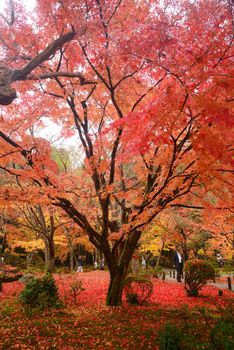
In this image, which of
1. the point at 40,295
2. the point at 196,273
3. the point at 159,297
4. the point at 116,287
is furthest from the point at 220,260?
the point at 40,295

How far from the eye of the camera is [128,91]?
8.45m

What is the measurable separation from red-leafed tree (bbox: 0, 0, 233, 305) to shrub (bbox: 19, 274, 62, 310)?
6.62 feet

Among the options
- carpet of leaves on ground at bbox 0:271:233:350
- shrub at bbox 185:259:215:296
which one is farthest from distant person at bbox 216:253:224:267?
carpet of leaves on ground at bbox 0:271:233:350

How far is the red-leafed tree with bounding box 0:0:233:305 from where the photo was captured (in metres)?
5.28

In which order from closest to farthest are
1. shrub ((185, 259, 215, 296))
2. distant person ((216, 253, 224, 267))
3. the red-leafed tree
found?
1. the red-leafed tree
2. shrub ((185, 259, 215, 296))
3. distant person ((216, 253, 224, 267))

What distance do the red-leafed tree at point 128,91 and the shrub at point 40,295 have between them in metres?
2.02

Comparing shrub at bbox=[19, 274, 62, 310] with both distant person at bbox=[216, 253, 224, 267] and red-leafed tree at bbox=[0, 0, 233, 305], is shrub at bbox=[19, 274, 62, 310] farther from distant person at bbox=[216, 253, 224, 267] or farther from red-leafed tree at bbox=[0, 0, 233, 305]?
distant person at bbox=[216, 253, 224, 267]

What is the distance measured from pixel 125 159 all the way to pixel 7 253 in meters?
24.7

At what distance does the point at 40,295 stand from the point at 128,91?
7.23 m

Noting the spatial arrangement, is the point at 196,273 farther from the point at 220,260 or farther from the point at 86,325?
the point at 220,260

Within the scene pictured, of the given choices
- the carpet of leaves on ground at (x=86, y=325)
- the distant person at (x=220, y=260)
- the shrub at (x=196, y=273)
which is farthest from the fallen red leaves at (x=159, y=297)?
the distant person at (x=220, y=260)

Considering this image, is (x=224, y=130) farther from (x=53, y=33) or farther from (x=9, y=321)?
(x=9, y=321)

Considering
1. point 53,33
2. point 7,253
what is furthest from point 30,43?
point 7,253

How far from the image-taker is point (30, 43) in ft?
24.8
